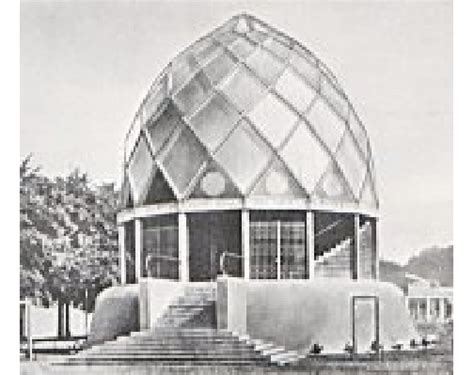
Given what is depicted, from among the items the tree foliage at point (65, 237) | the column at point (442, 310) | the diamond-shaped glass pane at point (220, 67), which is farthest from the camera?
the diamond-shaped glass pane at point (220, 67)

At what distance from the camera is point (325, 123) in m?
8.29

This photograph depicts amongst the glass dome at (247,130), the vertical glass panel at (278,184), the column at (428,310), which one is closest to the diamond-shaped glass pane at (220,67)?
the glass dome at (247,130)

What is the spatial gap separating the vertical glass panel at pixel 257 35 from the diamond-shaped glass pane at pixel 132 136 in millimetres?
829

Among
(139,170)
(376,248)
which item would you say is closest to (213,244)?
(139,170)

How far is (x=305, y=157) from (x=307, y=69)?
563 millimetres

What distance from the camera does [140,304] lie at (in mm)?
7719

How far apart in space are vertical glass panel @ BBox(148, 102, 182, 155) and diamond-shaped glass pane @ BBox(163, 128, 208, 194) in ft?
0.29

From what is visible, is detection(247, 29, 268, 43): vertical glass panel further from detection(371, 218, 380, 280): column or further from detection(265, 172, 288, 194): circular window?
detection(371, 218, 380, 280): column

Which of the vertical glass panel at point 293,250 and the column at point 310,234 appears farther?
the column at point 310,234

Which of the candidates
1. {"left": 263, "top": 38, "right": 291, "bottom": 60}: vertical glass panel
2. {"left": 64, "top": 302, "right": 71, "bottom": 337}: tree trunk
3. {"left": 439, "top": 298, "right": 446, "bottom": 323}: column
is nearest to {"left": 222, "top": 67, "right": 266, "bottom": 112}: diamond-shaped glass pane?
{"left": 263, "top": 38, "right": 291, "bottom": 60}: vertical glass panel

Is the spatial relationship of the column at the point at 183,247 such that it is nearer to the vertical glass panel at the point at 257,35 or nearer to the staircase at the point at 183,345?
the staircase at the point at 183,345

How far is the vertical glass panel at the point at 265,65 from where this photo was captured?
8.24 metres
